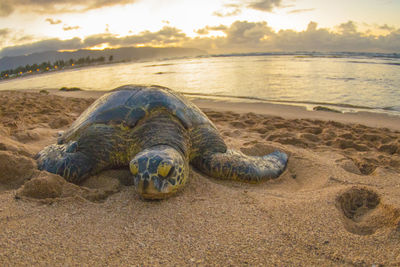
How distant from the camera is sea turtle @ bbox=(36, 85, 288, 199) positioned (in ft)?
9.47

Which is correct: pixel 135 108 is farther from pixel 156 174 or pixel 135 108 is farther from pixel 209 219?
pixel 209 219

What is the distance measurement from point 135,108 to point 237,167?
142 cm

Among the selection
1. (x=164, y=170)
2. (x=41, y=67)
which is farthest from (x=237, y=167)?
(x=41, y=67)

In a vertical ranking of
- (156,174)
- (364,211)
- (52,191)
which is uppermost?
(156,174)

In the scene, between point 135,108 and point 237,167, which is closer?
point 237,167

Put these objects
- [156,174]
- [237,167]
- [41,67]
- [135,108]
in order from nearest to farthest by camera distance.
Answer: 1. [156,174]
2. [237,167]
3. [135,108]
4. [41,67]

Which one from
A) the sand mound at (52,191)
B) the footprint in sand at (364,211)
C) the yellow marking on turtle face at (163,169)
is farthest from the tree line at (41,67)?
the footprint in sand at (364,211)

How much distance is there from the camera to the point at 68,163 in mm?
2857

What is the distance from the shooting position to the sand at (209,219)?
5.51 feet

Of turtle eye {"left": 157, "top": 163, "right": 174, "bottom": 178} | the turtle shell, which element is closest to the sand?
turtle eye {"left": 157, "top": 163, "right": 174, "bottom": 178}

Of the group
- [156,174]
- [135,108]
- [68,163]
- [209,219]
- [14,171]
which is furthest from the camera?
[135,108]

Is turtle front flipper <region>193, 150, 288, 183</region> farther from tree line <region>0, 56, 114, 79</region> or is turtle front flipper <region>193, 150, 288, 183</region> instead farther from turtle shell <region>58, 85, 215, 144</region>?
tree line <region>0, 56, 114, 79</region>

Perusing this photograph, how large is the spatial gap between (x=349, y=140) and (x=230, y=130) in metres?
2.26

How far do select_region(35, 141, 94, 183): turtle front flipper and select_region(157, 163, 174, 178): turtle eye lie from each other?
1.03 meters
